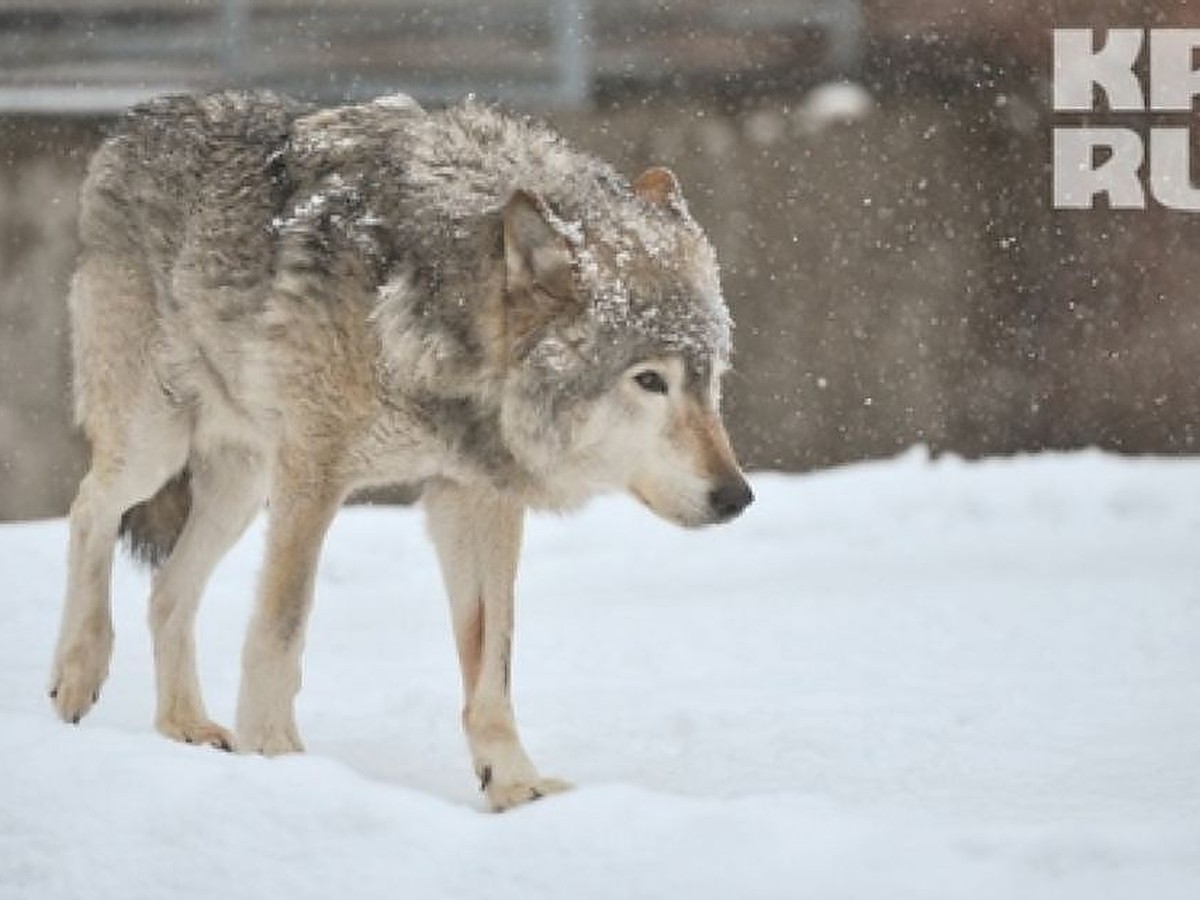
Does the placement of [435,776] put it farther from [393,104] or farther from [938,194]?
[938,194]

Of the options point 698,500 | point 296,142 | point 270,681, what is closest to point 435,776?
point 270,681

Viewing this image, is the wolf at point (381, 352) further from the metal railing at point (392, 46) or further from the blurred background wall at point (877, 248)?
the metal railing at point (392, 46)

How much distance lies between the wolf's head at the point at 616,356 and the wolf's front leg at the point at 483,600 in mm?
314

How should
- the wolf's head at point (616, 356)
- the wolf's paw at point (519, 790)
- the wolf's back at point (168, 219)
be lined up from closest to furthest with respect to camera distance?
the wolf's head at point (616, 356) → the wolf's paw at point (519, 790) → the wolf's back at point (168, 219)

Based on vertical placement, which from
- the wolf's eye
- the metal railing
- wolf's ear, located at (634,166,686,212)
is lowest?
the wolf's eye

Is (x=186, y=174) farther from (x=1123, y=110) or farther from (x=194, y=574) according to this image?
(x=1123, y=110)

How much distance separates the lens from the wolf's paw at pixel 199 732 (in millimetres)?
6055

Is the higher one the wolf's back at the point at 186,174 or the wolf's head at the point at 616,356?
the wolf's back at the point at 186,174

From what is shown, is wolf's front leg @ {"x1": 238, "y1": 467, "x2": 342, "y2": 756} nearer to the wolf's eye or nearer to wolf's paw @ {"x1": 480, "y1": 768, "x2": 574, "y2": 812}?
wolf's paw @ {"x1": 480, "y1": 768, "x2": 574, "y2": 812}

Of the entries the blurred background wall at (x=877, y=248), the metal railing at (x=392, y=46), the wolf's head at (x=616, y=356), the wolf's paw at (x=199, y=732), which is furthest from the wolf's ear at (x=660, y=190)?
the metal railing at (x=392, y=46)

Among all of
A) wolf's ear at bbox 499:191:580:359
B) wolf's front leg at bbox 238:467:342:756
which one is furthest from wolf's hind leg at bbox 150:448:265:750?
wolf's ear at bbox 499:191:580:359

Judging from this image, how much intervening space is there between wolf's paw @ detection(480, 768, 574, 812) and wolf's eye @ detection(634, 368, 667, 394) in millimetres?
977

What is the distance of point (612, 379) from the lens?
5141mm

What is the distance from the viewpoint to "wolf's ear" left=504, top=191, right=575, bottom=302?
517 centimetres
